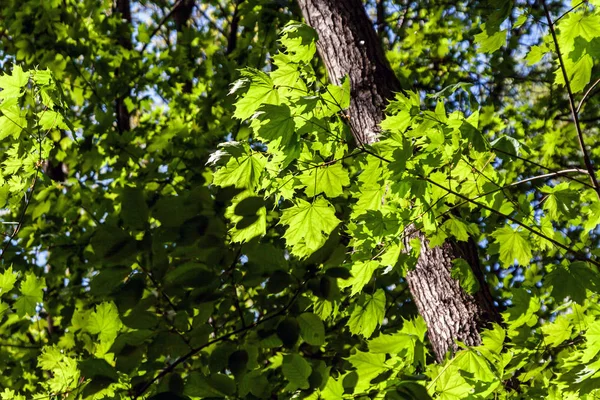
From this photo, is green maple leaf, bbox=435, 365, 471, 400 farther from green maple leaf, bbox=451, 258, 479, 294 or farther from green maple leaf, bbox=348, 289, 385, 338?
green maple leaf, bbox=451, 258, 479, 294

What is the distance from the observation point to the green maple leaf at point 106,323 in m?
1.47

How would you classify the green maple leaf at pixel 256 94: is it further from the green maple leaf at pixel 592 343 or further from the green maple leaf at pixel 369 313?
the green maple leaf at pixel 592 343

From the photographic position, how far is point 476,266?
236 centimetres

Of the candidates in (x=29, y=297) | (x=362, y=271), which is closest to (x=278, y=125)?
(x=362, y=271)

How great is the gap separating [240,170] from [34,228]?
87.5 inches

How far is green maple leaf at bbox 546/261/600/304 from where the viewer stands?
5.50ft

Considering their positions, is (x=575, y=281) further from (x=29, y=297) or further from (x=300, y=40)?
(x=29, y=297)

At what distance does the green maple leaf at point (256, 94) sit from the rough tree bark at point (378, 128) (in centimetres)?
45

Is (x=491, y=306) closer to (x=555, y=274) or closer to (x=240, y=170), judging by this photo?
(x=555, y=274)

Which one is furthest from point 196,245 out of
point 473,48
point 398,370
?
point 473,48

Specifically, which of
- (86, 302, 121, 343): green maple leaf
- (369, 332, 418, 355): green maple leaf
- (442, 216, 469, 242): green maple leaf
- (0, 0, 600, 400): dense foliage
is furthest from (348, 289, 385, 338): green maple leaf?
(86, 302, 121, 343): green maple leaf

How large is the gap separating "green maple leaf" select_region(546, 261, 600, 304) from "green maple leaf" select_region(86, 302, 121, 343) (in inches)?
50.4

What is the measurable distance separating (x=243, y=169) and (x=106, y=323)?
56cm

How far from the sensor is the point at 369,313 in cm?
192
